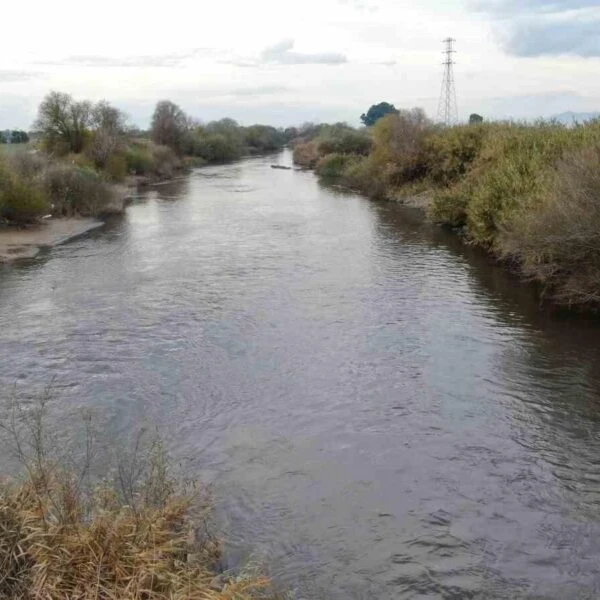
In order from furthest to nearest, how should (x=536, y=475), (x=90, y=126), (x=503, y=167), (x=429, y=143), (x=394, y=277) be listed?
(x=90, y=126)
(x=429, y=143)
(x=503, y=167)
(x=394, y=277)
(x=536, y=475)

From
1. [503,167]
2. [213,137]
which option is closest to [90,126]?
[213,137]

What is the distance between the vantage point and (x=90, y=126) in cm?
5838

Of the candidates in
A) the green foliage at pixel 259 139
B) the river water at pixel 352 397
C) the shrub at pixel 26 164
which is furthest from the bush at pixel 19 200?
the green foliage at pixel 259 139

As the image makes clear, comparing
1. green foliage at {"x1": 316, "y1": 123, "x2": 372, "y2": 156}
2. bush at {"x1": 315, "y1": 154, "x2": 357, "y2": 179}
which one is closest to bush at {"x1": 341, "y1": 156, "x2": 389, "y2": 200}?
bush at {"x1": 315, "y1": 154, "x2": 357, "y2": 179}

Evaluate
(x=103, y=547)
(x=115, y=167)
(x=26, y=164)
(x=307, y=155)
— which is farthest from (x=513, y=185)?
(x=307, y=155)

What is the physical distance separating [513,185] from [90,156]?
3735 centimetres

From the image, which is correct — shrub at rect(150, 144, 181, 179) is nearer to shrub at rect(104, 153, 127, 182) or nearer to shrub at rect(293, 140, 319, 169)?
shrub at rect(104, 153, 127, 182)

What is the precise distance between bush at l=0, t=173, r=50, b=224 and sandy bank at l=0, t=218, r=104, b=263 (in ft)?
2.45

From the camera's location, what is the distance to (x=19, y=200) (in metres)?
32.9

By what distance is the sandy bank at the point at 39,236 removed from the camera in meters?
28.9

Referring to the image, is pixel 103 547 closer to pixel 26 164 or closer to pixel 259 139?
pixel 26 164

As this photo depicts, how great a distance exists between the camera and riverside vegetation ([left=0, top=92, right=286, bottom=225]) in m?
34.3

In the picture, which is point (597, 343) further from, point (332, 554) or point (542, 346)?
point (332, 554)

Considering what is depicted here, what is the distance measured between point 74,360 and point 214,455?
19.7 feet
